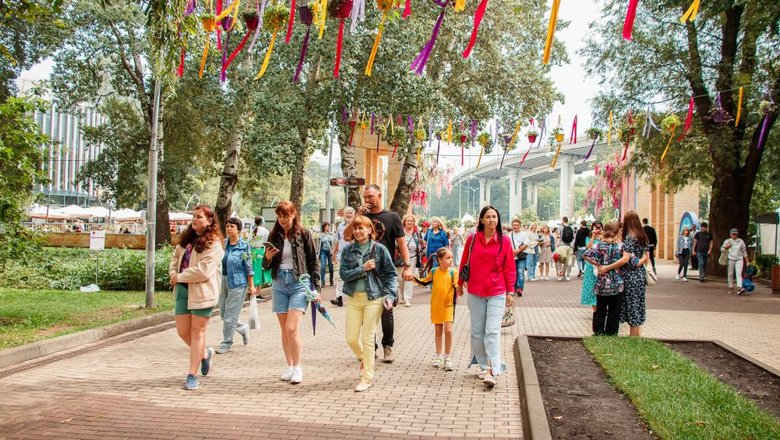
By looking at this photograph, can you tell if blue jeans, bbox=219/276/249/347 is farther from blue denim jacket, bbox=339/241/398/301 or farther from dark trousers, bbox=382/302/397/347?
blue denim jacket, bbox=339/241/398/301

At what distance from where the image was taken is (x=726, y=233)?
72.1 ft

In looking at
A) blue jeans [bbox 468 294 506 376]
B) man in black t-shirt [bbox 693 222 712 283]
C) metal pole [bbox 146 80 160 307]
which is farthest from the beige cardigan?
man in black t-shirt [bbox 693 222 712 283]

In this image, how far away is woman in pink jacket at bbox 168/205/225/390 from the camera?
21.6 ft

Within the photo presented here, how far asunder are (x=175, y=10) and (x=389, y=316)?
4100mm

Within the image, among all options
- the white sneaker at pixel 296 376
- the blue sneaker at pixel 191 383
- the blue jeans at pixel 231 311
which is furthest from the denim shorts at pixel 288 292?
the blue jeans at pixel 231 311

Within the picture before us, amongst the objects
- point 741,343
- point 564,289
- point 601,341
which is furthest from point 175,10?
point 564,289

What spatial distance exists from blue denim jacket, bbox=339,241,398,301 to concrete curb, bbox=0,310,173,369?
A: 4.03 meters

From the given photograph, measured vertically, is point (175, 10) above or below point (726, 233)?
above

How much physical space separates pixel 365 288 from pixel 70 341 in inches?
181

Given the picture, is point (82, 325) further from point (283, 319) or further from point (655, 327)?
point (655, 327)

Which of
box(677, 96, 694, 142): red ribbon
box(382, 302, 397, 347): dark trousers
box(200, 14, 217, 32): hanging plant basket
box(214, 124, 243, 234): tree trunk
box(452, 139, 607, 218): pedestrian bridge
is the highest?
box(452, 139, 607, 218): pedestrian bridge

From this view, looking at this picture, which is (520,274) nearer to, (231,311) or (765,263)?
(231,311)

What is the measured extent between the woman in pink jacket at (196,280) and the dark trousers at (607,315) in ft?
16.5

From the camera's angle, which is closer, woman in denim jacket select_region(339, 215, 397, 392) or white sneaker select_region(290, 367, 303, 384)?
woman in denim jacket select_region(339, 215, 397, 392)
